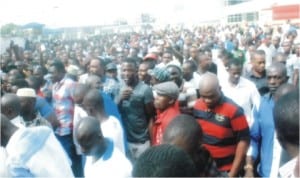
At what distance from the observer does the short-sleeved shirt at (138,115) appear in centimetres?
521

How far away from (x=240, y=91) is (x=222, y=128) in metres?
1.38

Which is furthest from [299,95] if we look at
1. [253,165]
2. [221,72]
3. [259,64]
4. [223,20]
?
[223,20]

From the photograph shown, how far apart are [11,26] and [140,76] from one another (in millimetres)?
27047

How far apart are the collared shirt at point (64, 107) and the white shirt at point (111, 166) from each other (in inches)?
91.9

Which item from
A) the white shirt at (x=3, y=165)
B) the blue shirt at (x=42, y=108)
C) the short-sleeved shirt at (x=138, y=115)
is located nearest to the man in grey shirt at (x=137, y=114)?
the short-sleeved shirt at (x=138, y=115)

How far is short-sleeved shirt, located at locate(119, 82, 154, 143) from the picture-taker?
5.21m

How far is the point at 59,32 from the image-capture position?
34.9m

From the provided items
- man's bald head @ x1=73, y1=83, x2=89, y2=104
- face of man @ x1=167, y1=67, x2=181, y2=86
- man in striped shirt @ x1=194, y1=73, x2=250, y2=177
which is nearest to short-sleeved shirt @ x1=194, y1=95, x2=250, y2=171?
man in striped shirt @ x1=194, y1=73, x2=250, y2=177

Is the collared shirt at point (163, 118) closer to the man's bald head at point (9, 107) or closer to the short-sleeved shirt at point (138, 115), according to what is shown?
the short-sleeved shirt at point (138, 115)

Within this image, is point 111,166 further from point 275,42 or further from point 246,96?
point 275,42

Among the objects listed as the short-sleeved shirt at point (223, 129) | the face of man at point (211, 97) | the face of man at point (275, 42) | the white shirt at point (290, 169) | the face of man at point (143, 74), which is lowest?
the face of man at point (275, 42)

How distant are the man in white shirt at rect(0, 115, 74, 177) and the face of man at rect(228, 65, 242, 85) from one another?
9.71 ft

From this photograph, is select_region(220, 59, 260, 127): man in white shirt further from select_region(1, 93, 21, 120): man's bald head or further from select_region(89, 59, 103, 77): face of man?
select_region(1, 93, 21, 120): man's bald head

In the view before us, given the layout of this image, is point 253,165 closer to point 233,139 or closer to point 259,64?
point 233,139
